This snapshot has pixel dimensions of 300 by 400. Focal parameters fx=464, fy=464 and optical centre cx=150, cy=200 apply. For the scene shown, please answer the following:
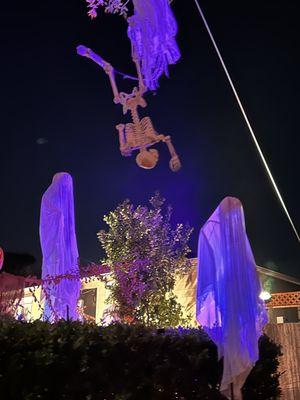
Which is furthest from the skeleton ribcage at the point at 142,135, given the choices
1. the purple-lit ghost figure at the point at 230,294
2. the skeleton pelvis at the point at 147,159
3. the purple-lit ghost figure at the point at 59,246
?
the purple-lit ghost figure at the point at 230,294

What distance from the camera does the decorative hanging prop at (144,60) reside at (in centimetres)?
679

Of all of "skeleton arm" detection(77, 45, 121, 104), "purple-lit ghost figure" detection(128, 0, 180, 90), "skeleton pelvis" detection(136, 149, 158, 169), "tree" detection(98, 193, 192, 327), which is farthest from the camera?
"tree" detection(98, 193, 192, 327)

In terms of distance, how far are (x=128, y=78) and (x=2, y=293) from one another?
4.11 meters

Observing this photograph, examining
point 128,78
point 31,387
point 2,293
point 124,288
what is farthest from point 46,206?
point 31,387

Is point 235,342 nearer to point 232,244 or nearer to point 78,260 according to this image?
point 232,244

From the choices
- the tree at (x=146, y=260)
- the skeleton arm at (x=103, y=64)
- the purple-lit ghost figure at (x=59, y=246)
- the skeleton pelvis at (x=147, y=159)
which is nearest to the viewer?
the skeleton pelvis at (x=147, y=159)

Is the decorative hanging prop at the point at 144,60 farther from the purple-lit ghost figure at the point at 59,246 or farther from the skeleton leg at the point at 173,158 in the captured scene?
the purple-lit ghost figure at the point at 59,246

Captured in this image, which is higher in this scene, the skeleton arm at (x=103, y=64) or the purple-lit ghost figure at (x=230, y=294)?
the skeleton arm at (x=103, y=64)

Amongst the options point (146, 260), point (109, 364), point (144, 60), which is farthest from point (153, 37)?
point (146, 260)

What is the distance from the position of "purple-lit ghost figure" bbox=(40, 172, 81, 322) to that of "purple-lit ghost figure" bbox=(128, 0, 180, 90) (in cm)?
286

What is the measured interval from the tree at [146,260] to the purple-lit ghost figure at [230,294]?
5.66 m

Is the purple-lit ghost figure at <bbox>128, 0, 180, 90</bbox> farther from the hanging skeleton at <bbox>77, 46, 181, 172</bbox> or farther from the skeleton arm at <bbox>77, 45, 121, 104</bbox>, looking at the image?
the skeleton arm at <bbox>77, 45, 121, 104</bbox>

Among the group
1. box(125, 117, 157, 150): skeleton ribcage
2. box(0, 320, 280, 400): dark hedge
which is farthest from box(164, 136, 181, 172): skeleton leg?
box(0, 320, 280, 400): dark hedge

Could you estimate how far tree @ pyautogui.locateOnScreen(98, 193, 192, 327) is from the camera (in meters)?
11.7
